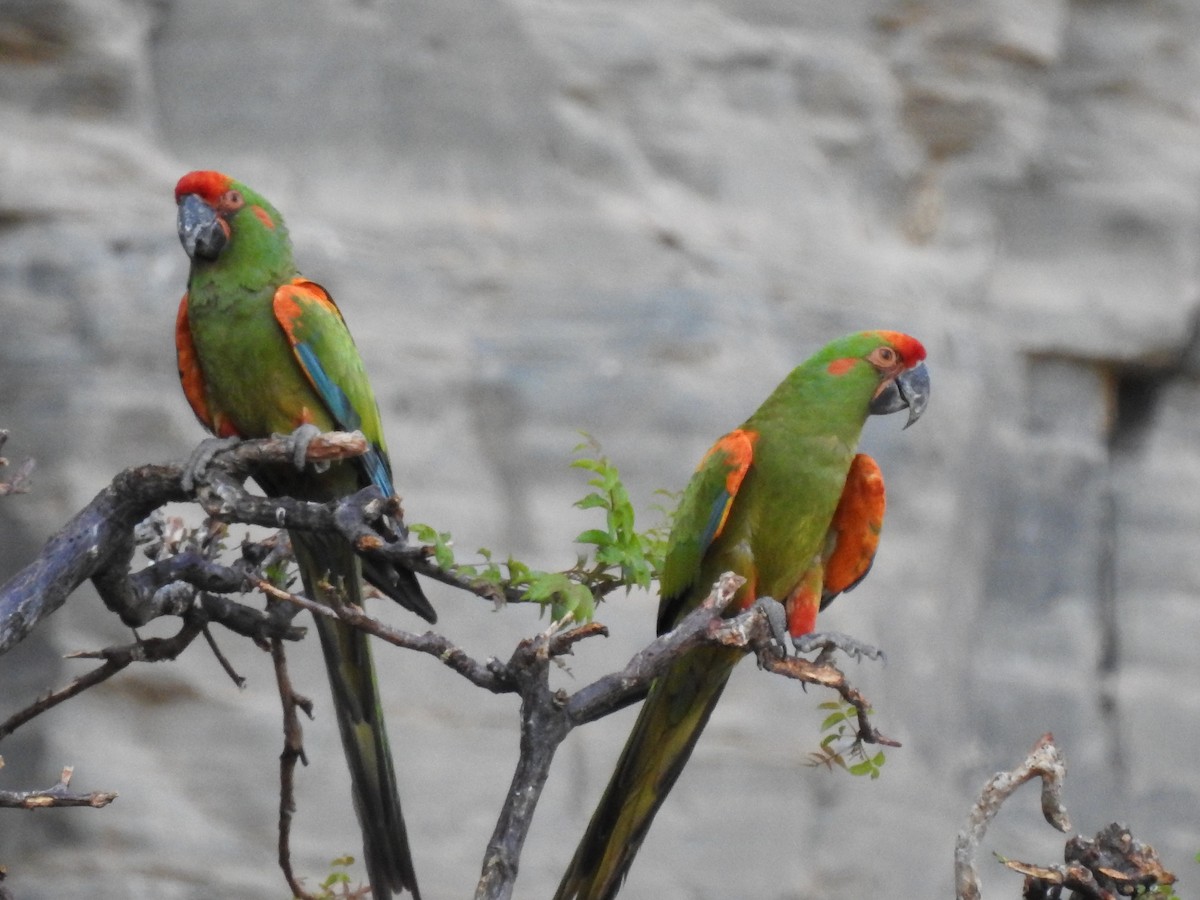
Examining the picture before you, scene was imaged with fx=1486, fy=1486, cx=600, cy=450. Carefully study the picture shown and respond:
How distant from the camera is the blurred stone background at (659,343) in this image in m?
3.95

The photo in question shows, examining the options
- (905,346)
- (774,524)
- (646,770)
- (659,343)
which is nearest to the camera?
(646,770)

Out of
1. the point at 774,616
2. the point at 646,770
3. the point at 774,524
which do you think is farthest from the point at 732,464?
the point at 646,770

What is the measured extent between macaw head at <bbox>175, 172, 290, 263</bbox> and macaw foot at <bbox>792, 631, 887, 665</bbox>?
109cm

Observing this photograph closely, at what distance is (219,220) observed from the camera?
2451mm

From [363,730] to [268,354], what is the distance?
2.05 ft

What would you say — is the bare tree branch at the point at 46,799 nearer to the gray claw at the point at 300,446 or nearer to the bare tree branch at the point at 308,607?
the bare tree branch at the point at 308,607

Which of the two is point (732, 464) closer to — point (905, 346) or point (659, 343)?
point (905, 346)

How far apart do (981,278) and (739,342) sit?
934 mm

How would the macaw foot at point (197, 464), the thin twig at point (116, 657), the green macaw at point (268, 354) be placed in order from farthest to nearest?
the green macaw at point (268, 354), the thin twig at point (116, 657), the macaw foot at point (197, 464)

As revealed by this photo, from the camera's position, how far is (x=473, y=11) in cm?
423

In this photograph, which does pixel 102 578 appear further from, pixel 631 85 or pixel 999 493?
pixel 999 493

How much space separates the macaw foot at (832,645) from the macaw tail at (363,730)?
0.63 meters

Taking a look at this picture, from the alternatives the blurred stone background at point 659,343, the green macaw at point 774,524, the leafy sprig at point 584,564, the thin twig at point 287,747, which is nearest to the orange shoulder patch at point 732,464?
the green macaw at point 774,524

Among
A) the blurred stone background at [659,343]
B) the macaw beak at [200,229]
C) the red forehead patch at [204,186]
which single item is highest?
the red forehead patch at [204,186]
